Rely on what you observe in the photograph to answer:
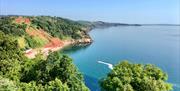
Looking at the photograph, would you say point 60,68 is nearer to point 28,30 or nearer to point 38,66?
point 38,66

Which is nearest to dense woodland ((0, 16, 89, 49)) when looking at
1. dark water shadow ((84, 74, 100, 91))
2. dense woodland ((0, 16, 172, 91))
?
dark water shadow ((84, 74, 100, 91))

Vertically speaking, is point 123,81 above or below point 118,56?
above

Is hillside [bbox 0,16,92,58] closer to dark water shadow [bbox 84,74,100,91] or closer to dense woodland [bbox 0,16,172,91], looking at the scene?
dark water shadow [bbox 84,74,100,91]

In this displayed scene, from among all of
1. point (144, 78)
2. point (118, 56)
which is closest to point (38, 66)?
point (144, 78)

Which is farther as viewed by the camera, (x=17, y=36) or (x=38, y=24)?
(x=38, y=24)

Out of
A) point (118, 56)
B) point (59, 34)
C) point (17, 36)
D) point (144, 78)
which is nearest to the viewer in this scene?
point (144, 78)

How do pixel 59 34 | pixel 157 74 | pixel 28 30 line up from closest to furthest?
1. pixel 157 74
2. pixel 28 30
3. pixel 59 34

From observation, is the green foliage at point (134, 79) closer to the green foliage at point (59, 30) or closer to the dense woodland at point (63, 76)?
the dense woodland at point (63, 76)
